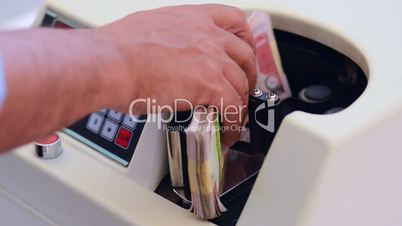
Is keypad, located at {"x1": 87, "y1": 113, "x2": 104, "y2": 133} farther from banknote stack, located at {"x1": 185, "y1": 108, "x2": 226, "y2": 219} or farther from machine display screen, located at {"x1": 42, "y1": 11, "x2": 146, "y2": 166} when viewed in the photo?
banknote stack, located at {"x1": 185, "y1": 108, "x2": 226, "y2": 219}

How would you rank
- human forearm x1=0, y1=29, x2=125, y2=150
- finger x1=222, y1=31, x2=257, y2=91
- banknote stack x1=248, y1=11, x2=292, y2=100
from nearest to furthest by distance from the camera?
human forearm x1=0, y1=29, x2=125, y2=150 < finger x1=222, y1=31, x2=257, y2=91 < banknote stack x1=248, y1=11, x2=292, y2=100

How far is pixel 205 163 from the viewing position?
1.69ft

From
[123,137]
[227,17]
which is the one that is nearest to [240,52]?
[227,17]

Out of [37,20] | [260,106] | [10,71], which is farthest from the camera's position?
[37,20]

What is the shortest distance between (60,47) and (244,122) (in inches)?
7.5

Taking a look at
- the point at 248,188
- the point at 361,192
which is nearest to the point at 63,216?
the point at 248,188

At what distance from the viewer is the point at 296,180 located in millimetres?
488

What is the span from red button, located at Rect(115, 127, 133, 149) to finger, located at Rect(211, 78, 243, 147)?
102 mm

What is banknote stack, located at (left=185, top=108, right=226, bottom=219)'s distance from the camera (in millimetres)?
507

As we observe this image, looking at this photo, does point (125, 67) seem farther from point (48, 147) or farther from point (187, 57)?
point (48, 147)

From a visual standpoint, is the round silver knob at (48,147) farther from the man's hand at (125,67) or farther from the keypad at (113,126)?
the man's hand at (125,67)

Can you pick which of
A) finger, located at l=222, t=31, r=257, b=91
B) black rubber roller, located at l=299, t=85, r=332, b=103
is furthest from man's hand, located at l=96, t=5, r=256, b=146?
black rubber roller, located at l=299, t=85, r=332, b=103

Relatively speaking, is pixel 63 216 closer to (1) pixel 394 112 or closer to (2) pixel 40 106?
(2) pixel 40 106

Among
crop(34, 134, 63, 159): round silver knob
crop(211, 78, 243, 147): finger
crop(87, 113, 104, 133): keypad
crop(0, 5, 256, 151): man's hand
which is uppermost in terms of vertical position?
crop(0, 5, 256, 151): man's hand
